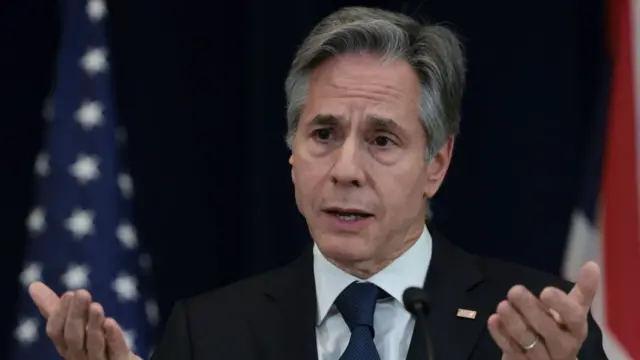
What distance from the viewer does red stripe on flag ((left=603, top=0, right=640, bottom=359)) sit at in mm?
2725

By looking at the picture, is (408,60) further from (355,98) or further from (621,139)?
(621,139)

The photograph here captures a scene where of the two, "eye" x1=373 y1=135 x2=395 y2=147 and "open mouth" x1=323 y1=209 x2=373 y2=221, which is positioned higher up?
"eye" x1=373 y1=135 x2=395 y2=147

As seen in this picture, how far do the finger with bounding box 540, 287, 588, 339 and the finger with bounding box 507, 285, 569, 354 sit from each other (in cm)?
2

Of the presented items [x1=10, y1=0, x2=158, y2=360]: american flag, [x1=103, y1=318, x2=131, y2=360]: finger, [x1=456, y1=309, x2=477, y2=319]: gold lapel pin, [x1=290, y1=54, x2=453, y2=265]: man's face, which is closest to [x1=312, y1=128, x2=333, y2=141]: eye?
[x1=290, y1=54, x2=453, y2=265]: man's face

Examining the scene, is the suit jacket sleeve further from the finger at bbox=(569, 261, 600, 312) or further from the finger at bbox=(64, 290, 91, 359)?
the finger at bbox=(569, 261, 600, 312)

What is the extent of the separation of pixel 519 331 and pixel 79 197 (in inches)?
55.1

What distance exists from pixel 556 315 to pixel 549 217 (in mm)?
1181

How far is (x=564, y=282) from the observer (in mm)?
2215

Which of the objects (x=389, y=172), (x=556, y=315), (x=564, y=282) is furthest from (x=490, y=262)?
(x=556, y=315)

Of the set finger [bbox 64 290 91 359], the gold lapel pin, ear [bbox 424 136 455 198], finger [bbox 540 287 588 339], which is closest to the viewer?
finger [bbox 540 287 588 339]

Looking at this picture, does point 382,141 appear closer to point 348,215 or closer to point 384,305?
point 348,215

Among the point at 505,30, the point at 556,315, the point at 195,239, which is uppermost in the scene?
the point at 505,30

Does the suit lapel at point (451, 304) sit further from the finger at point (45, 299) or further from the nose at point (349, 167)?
the finger at point (45, 299)

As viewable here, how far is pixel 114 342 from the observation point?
75.4 inches
